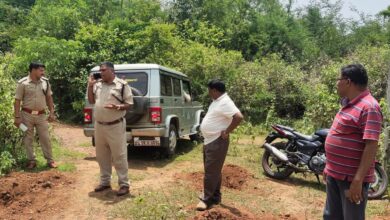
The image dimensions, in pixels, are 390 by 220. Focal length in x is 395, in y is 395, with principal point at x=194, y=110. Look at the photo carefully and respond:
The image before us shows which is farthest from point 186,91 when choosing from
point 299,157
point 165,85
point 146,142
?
point 299,157

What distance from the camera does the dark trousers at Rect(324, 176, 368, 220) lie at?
3.19 metres

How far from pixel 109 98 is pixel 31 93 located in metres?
1.79

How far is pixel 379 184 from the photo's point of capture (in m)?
6.21

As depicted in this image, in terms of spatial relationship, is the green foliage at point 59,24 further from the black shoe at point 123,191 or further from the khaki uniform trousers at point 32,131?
the black shoe at point 123,191

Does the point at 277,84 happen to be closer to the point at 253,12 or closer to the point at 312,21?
the point at 253,12

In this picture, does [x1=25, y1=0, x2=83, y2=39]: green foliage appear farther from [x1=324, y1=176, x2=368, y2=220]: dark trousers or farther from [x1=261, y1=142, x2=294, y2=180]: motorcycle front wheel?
[x1=324, y1=176, x2=368, y2=220]: dark trousers

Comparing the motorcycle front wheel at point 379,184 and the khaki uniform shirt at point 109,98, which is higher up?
the khaki uniform shirt at point 109,98

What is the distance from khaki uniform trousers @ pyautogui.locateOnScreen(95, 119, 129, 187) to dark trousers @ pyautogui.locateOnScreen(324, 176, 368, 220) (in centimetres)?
300

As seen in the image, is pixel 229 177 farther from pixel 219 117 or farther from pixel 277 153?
pixel 219 117

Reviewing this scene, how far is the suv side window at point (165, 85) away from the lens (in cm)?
783

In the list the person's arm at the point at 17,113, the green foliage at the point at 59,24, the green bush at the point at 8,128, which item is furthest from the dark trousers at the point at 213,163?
the green foliage at the point at 59,24

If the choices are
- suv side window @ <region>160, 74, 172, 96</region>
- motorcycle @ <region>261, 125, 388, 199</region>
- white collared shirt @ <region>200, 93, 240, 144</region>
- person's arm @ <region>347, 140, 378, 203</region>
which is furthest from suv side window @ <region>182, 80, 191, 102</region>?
person's arm @ <region>347, 140, 378, 203</region>

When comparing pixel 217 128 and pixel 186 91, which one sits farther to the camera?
pixel 186 91

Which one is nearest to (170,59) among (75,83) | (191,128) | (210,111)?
(75,83)
